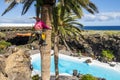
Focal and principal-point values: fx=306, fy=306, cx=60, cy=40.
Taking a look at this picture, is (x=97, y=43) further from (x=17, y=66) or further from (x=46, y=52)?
(x=46, y=52)

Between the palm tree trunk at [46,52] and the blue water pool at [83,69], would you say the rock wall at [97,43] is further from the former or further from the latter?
the palm tree trunk at [46,52]

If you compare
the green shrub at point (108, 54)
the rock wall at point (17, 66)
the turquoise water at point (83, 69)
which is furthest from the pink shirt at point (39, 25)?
the green shrub at point (108, 54)

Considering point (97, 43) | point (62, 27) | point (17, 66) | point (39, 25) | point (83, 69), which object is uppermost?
point (39, 25)

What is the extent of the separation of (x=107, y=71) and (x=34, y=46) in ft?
57.6

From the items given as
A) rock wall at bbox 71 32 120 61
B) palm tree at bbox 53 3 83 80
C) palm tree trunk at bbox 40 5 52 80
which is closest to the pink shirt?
palm tree trunk at bbox 40 5 52 80

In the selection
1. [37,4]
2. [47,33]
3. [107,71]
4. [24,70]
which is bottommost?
[107,71]

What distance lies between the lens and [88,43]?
56.8m

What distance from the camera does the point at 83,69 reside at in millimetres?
44938

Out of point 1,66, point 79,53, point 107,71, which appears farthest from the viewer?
point 79,53

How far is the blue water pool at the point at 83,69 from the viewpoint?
41831mm

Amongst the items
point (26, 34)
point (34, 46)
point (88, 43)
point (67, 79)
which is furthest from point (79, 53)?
point (67, 79)

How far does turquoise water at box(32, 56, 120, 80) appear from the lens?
1644 inches

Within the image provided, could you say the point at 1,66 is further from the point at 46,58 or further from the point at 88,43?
the point at 88,43

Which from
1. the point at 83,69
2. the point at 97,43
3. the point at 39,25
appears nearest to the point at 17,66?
the point at 39,25
